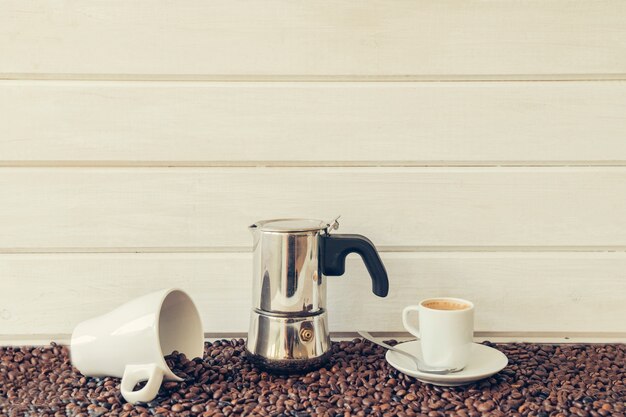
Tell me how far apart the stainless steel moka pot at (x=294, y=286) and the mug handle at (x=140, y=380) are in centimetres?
16

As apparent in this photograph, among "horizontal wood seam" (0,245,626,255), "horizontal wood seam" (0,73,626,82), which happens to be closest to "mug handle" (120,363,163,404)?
"horizontal wood seam" (0,245,626,255)

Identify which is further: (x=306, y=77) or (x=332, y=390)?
(x=306, y=77)

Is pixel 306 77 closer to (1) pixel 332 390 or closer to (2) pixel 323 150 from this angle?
(2) pixel 323 150

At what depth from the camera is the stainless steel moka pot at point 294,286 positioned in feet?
2.90

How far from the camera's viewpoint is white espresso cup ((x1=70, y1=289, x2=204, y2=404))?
825 mm

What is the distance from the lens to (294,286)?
35.0 inches

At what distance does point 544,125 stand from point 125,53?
74 centimetres

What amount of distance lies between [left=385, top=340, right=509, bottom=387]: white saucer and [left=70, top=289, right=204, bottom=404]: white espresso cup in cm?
32

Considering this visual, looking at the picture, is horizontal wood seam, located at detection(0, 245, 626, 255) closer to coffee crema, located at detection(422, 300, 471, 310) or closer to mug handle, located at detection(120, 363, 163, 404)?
coffee crema, located at detection(422, 300, 471, 310)

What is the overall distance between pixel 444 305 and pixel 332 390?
224 millimetres

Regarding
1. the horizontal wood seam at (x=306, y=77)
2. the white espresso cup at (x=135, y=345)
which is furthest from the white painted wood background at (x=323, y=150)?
the white espresso cup at (x=135, y=345)

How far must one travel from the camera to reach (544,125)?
3.37ft

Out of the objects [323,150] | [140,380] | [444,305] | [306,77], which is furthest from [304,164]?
[140,380]

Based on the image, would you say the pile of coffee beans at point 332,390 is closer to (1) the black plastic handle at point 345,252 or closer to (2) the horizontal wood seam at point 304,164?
(1) the black plastic handle at point 345,252
